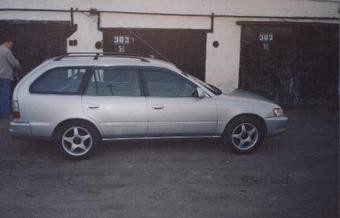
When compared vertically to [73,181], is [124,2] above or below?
above

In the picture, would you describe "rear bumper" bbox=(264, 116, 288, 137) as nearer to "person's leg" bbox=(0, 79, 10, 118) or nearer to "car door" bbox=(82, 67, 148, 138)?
"car door" bbox=(82, 67, 148, 138)

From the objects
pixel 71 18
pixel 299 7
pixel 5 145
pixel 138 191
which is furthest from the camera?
pixel 299 7

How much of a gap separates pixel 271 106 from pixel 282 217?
9.99 feet

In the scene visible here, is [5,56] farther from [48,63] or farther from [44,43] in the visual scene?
[48,63]

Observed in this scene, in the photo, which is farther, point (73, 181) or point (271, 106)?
point (271, 106)

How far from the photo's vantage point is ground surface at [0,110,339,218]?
21.1 ft

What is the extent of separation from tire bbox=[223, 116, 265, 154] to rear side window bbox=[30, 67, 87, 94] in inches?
108

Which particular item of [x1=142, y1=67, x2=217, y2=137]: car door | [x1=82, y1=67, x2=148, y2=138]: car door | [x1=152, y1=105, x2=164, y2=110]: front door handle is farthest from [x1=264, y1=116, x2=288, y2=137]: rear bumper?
[x1=82, y1=67, x2=148, y2=138]: car door

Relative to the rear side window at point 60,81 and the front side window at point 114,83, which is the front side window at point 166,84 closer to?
the front side window at point 114,83

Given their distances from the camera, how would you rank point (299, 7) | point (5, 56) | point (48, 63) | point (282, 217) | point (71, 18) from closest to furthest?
point (282, 217) < point (48, 63) < point (5, 56) < point (71, 18) < point (299, 7)

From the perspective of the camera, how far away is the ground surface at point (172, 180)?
21.1ft

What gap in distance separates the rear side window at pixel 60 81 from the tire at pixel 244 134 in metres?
2.74

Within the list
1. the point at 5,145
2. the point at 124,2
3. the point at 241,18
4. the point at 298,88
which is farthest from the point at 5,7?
the point at 298,88

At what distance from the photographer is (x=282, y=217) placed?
6.21 meters
